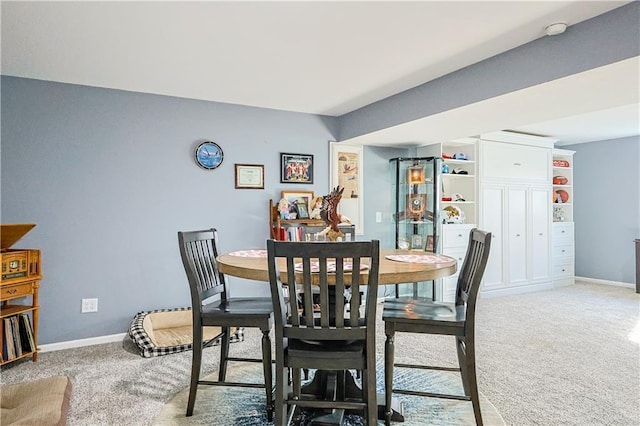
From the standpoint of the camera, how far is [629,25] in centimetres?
207

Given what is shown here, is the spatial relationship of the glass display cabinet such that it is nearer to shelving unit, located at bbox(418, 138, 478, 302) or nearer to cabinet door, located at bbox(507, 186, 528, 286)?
shelving unit, located at bbox(418, 138, 478, 302)

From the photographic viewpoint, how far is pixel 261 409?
2.24 meters

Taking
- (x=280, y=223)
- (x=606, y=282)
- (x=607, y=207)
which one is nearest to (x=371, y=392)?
(x=280, y=223)

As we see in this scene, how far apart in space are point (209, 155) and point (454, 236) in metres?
3.05

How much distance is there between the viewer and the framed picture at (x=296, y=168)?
427 cm

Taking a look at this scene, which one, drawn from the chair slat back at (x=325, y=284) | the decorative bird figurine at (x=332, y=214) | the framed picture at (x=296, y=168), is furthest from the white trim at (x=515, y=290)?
the chair slat back at (x=325, y=284)

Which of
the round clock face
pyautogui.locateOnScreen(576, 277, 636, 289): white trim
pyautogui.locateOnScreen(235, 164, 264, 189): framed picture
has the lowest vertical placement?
pyautogui.locateOnScreen(576, 277, 636, 289): white trim

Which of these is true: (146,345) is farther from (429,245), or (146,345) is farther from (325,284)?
(429,245)

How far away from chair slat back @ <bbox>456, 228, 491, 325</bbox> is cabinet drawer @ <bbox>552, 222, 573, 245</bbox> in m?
4.50

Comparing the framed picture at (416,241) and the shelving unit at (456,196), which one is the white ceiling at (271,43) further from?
the framed picture at (416,241)

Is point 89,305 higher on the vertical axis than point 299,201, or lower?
lower

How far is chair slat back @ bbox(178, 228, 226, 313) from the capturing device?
6.92 ft

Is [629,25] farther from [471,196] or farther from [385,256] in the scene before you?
[471,196]

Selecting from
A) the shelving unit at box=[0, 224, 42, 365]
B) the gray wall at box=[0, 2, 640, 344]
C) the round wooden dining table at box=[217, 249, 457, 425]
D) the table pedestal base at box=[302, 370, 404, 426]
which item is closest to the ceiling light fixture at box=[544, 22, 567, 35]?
the gray wall at box=[0, 2, 640, 344]
